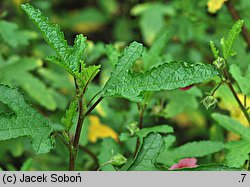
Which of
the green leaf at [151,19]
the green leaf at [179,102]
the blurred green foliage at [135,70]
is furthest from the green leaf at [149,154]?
the green leaf at [151,19]

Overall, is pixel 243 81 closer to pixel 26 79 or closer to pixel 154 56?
pixel 154 56

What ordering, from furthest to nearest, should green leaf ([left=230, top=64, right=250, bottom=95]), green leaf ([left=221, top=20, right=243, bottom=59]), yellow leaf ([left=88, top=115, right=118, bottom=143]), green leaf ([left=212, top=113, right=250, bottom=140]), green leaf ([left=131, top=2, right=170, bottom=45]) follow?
green leaf ([left=131, top=2, right=170, bottom=45]) < yellow leaf ([left=88, top=115, right=118, bottom=143]) < green leaf ([left=212, top=113, right=250, bottom=140]) < green leaf ([left=230, top=64, right=250, bottom=95]) < green leaf ([left=221, top=20, right=243, bottom=59])

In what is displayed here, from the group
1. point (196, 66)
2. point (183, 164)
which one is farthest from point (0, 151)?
point (196, 66)

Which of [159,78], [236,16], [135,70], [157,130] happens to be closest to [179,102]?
[135,70]

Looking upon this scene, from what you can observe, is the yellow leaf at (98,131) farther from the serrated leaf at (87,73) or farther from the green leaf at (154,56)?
the serrated leaf at (87,73)

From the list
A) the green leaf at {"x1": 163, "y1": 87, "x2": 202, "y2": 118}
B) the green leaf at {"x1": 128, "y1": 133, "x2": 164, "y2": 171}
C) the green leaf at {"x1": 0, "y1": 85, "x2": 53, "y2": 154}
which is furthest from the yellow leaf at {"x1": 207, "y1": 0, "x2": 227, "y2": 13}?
A: the green leaf at {"x1": 0, "y1": 85, "x2": 53, "y2": 154}

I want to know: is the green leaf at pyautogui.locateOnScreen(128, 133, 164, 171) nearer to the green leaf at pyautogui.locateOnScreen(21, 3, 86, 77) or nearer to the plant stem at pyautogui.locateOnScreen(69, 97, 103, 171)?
the plant stem at pyautogui.locateOnScreen(69, 97, 103, 171)

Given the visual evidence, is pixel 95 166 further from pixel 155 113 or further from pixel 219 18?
pixel 219 18
